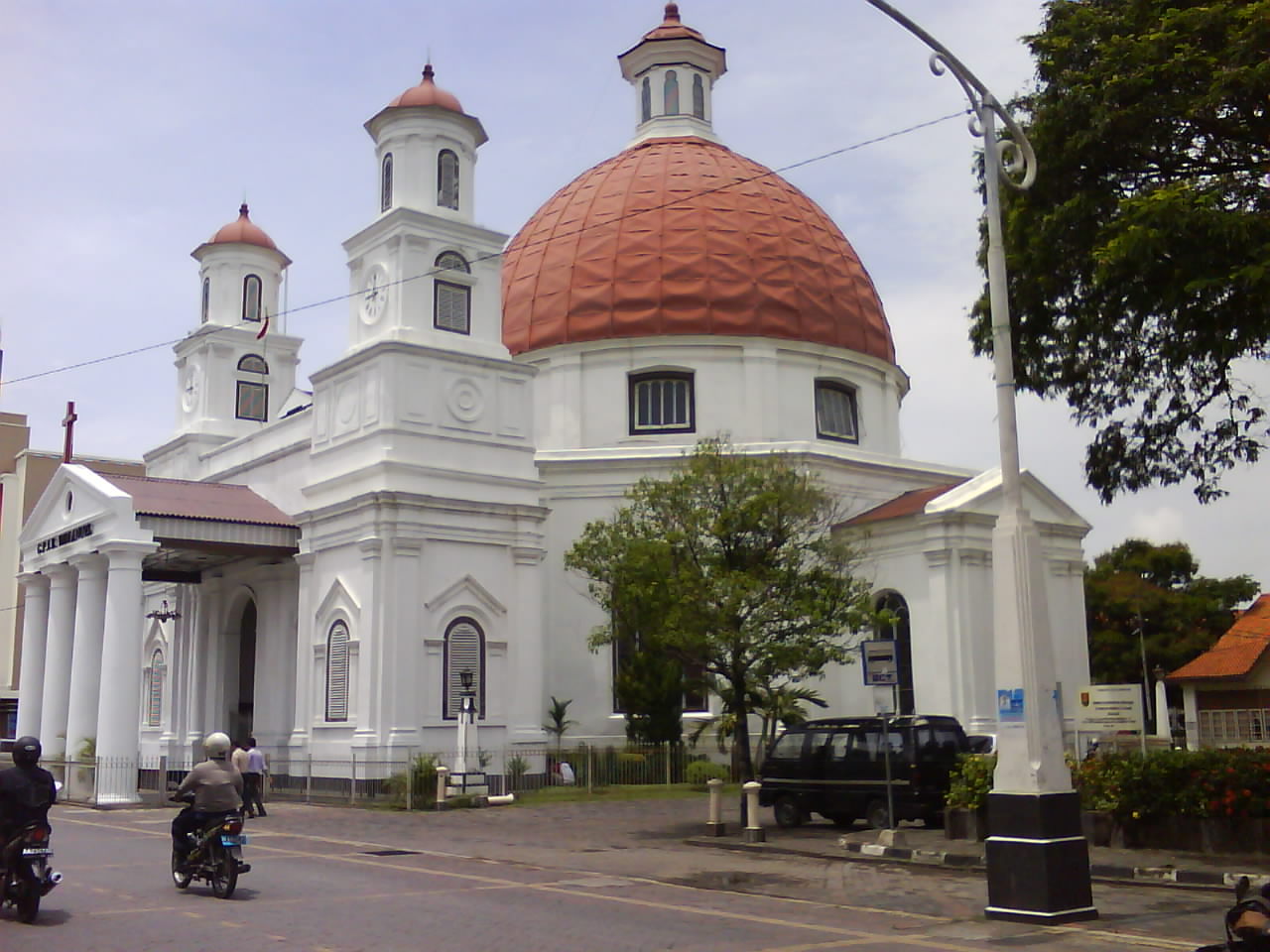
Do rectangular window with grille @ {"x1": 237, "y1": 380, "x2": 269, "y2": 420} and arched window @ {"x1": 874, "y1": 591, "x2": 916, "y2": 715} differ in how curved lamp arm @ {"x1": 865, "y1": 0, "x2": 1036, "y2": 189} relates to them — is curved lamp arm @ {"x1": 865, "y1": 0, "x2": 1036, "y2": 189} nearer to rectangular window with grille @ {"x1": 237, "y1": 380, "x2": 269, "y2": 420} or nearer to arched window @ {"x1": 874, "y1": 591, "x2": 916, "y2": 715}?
arched window @ {"x1": 874, "y1": 591, "x2": 916, "y2": 715}

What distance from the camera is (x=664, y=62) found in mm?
47969

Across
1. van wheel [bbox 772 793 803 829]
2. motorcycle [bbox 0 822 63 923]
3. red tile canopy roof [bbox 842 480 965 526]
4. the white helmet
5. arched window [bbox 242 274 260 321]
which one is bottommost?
van wheel [bbox 772 793 803 829]

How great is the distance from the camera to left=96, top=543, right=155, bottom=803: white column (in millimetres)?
29359

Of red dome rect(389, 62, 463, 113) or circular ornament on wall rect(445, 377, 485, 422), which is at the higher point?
red dome rect(389, 62, 463, 113)

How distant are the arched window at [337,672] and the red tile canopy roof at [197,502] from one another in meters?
3.61

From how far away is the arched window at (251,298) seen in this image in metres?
41.1

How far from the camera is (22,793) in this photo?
1217 centimetres

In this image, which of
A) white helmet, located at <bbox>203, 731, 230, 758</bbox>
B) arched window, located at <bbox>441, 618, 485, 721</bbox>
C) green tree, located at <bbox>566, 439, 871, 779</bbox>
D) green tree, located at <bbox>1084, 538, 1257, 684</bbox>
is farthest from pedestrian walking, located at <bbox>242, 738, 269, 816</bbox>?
green tree, located at <bbox>1084, 538, 1257, 684</bbox>

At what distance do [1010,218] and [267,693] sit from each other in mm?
24919

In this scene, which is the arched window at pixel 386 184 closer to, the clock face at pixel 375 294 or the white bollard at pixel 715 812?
the clock face at pixel 375 294

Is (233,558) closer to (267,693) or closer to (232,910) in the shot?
(267,693)

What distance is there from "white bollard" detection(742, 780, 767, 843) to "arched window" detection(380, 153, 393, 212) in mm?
19477

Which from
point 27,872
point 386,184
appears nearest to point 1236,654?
point 386,184

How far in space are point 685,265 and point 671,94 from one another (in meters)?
11.5
